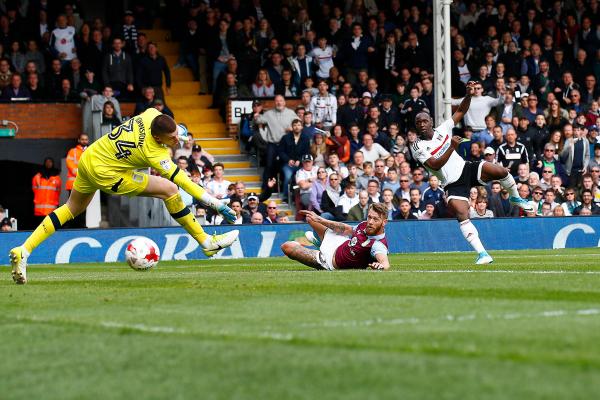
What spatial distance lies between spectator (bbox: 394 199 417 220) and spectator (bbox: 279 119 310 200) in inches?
105

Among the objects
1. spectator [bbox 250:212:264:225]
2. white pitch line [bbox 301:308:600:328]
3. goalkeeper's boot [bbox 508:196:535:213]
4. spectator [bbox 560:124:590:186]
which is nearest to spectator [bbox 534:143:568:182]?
spectator [bbox 560:124:590:186]

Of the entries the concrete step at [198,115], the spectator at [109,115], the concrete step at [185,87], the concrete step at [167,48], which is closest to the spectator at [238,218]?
the spectator at [109,115]

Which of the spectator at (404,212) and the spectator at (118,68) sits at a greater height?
the spectator at (118,68)

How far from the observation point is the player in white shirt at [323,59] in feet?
92.6

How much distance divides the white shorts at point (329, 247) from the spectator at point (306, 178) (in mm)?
9113

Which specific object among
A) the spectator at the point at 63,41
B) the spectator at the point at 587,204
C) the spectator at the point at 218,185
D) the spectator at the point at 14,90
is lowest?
the spectator at the point at 587,204

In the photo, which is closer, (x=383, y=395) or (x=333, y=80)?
(x=383, y=395)

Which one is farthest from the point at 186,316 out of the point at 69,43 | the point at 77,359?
the point at 69,43

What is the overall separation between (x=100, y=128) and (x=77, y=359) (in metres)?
18.3

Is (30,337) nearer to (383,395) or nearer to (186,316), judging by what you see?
(186,316)

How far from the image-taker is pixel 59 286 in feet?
39.8

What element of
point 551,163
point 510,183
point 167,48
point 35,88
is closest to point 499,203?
point 551,163

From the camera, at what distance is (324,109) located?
1041 inches

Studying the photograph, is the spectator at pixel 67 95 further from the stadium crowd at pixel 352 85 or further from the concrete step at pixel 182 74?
the concrete step at pixel 182 74
